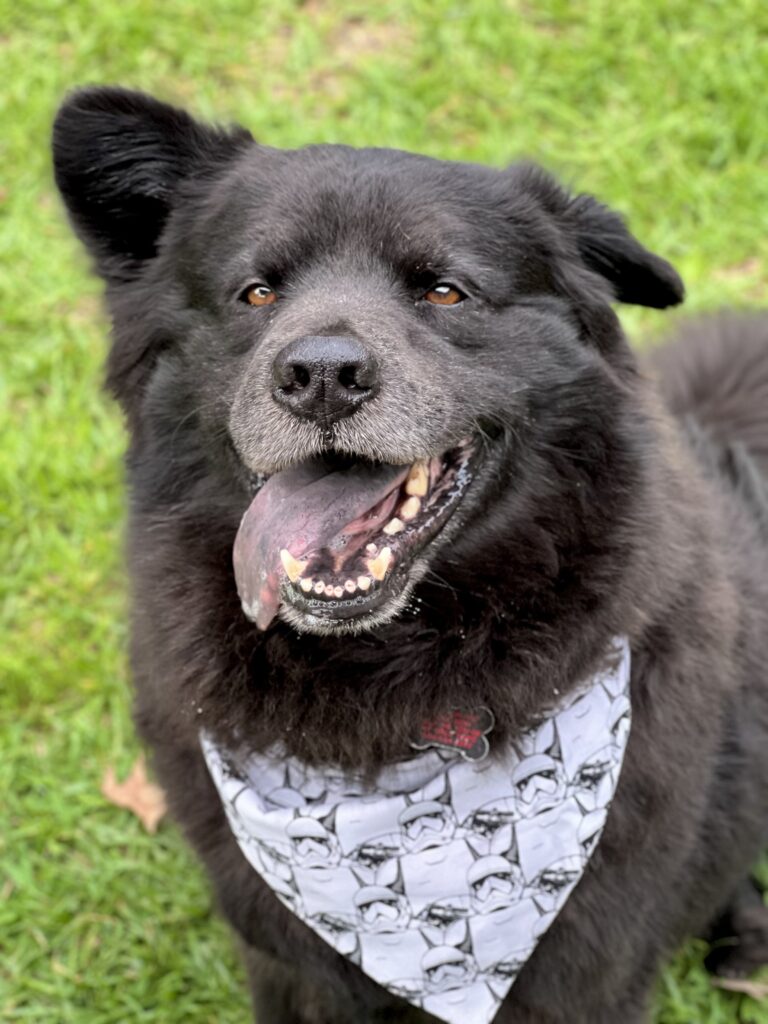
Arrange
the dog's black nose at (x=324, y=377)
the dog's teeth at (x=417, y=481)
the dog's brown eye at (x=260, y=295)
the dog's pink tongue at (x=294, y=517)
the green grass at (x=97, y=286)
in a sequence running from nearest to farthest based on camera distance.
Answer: the dog's black nose at (x=324, y=377), the dog's pink tongue at (x=294, y=517), the dog's teeth at (x=417, y=481), the dog's brown eye at (x=260, y=295), the green grass at (x=97, y=286)

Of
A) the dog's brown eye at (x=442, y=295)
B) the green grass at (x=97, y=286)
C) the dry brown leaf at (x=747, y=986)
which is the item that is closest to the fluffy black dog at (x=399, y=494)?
the dog's brown eye at (x=442, y=295)

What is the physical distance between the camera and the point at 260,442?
234cm

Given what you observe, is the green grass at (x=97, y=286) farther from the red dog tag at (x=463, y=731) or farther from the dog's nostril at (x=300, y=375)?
the dog's nostril at (x=300, y=375)

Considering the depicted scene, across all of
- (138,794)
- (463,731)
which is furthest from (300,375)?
(138,794)

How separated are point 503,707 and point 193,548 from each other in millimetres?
795

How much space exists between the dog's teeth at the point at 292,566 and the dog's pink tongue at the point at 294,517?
0.05 feet

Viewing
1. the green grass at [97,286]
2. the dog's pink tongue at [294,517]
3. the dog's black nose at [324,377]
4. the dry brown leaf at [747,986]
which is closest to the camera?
the dog's black nose at [324,377]

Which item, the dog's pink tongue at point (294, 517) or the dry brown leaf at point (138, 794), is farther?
the dry brown leaf at point (138, 794)


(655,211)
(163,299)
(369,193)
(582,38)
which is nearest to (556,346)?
(369,193)

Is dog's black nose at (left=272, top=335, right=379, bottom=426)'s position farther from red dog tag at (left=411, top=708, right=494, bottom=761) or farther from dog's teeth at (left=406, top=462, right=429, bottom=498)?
red dog tag at (left=411, top=708, right=494, bottom=761)

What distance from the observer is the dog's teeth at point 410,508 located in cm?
237

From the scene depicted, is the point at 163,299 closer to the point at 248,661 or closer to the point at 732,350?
the point at 248,661

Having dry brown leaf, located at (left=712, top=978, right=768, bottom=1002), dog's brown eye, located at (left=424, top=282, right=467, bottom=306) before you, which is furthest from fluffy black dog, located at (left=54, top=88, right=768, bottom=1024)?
dry brown leaf, located at (left=712, top=978, right=768, bottom=1002)

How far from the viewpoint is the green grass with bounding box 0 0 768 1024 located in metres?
3.50
